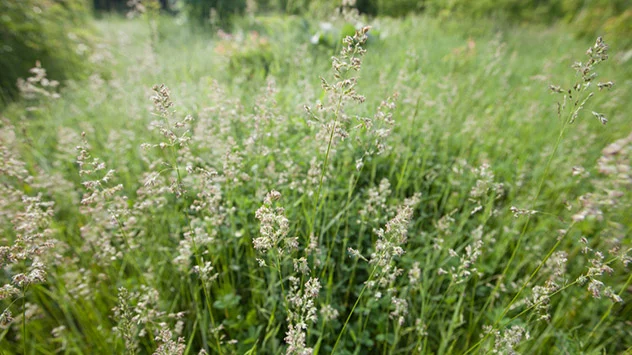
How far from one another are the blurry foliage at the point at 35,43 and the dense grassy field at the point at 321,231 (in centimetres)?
184

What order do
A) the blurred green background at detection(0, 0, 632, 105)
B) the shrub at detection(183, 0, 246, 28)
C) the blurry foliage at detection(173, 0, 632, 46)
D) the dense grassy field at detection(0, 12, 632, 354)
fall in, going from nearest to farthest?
the dense grassy field at detection(0, 12, 632, 354)
the blurred green background at detection(0, 0, 632, 105)
the blurry foliage at detection(173, 0, 632, 46)
the shrub at detection(183, 0, 246, 28)

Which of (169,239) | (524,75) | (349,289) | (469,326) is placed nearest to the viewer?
(469,326)

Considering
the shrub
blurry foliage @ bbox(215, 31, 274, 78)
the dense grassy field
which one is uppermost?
the shrub

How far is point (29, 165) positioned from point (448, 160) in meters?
4.04

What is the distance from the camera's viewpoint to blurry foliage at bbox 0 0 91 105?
4.88m

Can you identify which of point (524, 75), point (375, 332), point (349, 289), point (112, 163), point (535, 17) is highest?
point (535, 17)

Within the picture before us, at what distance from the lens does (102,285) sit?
7.40 feet

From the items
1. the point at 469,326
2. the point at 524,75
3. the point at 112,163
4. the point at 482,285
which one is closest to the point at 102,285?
the point at 112,163

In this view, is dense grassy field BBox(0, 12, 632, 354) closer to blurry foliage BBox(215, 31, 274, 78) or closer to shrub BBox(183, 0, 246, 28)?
blurry foliage BBox(215, 31, 274, 78)

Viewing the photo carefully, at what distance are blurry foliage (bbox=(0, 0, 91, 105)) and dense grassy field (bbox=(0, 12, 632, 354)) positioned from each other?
184 centimetres

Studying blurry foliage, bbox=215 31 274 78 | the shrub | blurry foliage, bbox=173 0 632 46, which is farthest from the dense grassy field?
the shrub

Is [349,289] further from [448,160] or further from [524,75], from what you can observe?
[524,75]

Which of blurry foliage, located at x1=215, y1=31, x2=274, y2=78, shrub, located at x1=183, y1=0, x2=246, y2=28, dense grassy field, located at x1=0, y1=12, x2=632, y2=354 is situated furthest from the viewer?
shrub, located at x1=183, y1=0, x2=246, y2=28

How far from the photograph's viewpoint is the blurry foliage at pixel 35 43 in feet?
16.0
